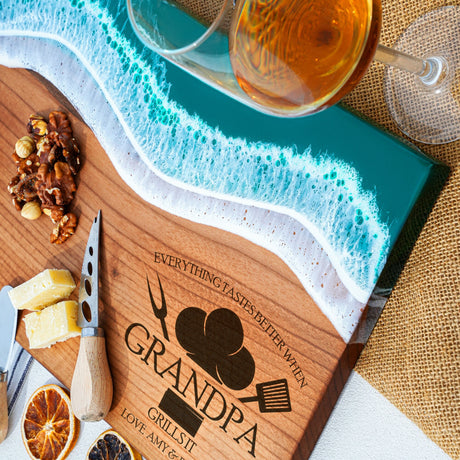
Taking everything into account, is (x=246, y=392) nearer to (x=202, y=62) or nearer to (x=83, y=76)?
(x=202, y=62)

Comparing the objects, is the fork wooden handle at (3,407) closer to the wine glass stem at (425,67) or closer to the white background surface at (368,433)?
the white background surface at (368,433)

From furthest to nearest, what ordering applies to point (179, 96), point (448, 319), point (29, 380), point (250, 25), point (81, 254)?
point (29, 380)
point (81, 254)
point (179, 96)
point (448, 319)
point (250, 25)

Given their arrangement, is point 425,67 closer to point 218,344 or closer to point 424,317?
point 424,317

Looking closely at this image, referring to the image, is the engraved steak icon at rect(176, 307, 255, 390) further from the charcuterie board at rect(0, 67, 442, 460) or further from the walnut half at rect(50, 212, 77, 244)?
the walnut half at rect(50, 212, 77, 244)

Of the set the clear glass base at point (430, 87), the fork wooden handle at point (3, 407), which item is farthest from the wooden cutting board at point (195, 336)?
the clear glass base at point (430, 87)

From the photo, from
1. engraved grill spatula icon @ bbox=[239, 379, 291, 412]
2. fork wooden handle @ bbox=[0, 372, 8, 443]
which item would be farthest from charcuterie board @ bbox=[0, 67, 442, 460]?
fork wooden handle @ bbox=[0, 372, 8, 443]

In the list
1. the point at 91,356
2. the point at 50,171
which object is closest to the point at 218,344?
the point at 91,356

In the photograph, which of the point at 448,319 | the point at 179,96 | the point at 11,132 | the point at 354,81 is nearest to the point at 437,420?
the point at 448,319
